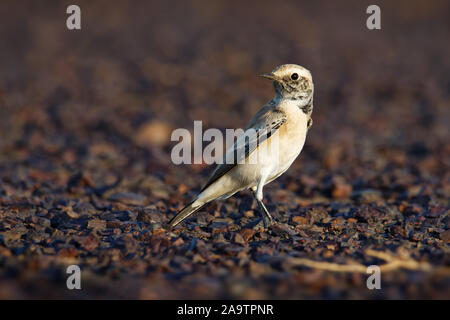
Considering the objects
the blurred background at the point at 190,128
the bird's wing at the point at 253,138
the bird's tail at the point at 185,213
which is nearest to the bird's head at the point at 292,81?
the bird's wing at the point at 253,138

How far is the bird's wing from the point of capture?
7477 millimetres

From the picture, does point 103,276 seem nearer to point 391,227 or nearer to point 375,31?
point 391,227

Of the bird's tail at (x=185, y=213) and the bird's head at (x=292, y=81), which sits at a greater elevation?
the bird's head at (x=292, y=81)

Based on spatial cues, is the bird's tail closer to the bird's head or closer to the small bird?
the small bird

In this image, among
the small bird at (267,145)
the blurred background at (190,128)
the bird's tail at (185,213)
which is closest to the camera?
the blurred background at (190,128)

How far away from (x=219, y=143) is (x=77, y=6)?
52.9ft

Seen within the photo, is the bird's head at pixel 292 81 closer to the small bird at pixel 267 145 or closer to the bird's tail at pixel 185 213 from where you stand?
the small bird at pixel 267 145

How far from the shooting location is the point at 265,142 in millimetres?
7488

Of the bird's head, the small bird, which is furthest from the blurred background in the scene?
the bird's head

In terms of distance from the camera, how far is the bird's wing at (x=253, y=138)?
748cm

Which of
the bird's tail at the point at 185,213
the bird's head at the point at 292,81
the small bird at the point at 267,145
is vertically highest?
the bird's head at the point at 292,81

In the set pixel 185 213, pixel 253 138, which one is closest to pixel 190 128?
pixel 253 138

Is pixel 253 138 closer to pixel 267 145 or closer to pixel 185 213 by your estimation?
pixel 267 145

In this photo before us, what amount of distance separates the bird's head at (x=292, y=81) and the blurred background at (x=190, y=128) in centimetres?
A: 165
